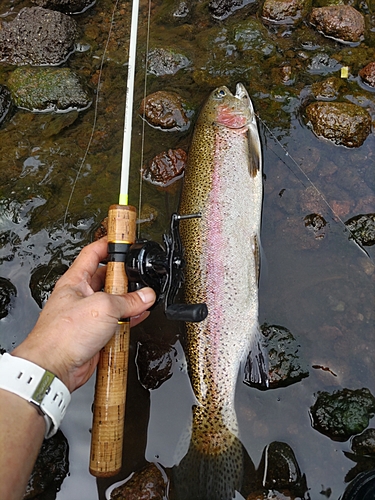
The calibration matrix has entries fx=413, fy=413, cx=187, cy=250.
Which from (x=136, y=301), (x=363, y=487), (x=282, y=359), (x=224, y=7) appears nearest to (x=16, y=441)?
(x=136, y=301)

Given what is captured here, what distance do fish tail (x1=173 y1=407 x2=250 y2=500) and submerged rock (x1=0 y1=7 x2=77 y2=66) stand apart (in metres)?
3.12

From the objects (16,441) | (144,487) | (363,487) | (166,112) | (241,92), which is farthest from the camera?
(166,112)

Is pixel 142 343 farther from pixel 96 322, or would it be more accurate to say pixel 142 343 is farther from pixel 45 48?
pixel 45 48

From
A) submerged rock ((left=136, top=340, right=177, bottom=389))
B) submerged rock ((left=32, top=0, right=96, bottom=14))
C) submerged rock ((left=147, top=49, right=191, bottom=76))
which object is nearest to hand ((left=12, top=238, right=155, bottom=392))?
submerged rock ((left=136, top=340, right=177, bottom=389))

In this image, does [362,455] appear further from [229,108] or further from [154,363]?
[229,108]

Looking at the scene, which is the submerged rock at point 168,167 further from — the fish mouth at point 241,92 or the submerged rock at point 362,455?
the submerged rock at point 362,455

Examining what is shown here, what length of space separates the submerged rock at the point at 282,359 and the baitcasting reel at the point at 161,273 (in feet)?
2.77

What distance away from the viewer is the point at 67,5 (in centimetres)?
369

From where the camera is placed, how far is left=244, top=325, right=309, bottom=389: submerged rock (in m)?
2.51

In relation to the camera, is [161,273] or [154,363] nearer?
[161,273]

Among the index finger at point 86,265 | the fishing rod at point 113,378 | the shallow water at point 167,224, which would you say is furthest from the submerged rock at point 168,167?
the fishing rod at point 113,378

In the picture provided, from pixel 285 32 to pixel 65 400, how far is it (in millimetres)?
3196

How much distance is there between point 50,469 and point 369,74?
3423 millimetres

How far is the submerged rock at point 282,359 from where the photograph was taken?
8.23 feet
